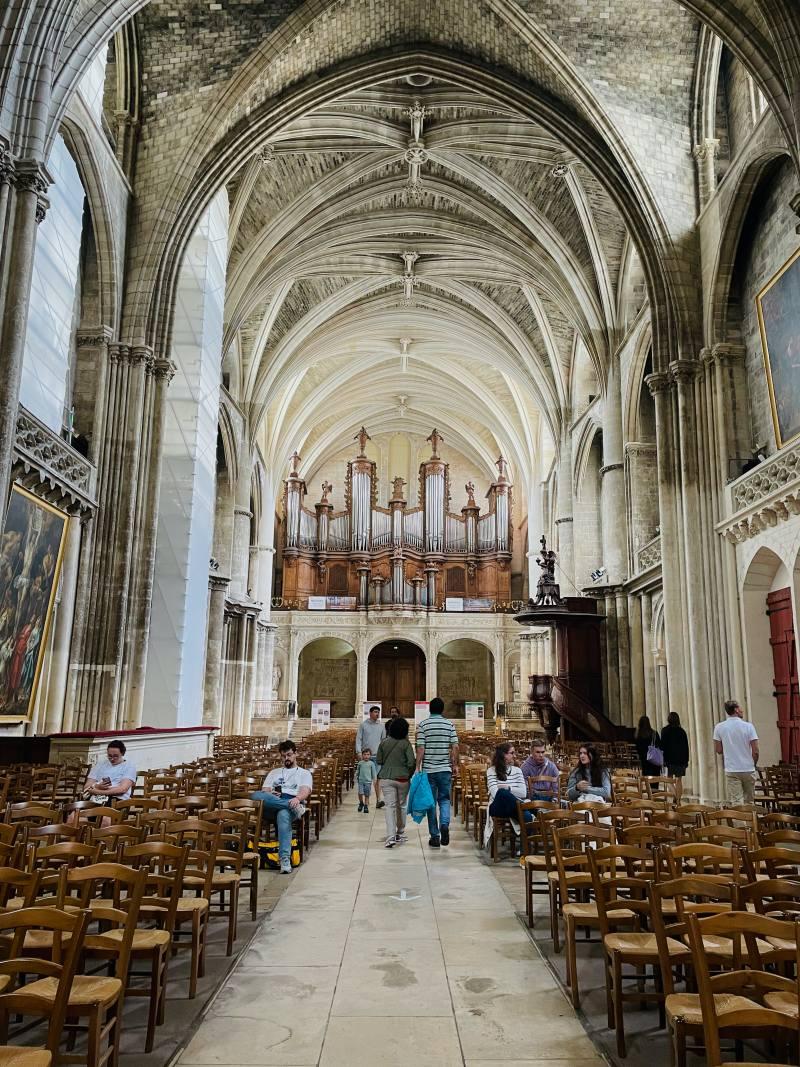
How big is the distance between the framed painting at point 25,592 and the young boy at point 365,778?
14.4 feet

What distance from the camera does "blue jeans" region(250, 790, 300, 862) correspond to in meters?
7.17

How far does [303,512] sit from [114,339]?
20869mm

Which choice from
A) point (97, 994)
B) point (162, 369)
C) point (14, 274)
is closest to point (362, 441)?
point (162, 369)

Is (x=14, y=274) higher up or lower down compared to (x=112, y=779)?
higher up

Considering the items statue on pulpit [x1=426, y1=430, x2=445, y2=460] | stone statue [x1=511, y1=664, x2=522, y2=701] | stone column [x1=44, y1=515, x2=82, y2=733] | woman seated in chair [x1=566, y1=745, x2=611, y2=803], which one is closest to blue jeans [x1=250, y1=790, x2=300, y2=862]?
woman seated in chair [x1=566, y1=745, x2=611, y2=803]

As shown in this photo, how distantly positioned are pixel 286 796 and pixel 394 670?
90.4ft

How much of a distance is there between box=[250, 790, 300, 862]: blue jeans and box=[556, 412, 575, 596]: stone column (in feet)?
57.6

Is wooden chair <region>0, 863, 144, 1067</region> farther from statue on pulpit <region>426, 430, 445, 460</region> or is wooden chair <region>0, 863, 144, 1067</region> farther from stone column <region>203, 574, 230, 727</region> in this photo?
statue on pulpit <region>426, 430, 445, 460</region>

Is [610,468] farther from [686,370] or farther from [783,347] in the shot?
[783,347]

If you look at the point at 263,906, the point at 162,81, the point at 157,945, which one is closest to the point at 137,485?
the point at 162,81

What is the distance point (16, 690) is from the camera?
10266 millimetres

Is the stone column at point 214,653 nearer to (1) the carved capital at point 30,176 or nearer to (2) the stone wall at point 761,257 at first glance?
(2) the stone wall at point 761,257

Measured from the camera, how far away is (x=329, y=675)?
34531mm

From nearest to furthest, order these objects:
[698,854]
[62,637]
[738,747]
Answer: [698,854] → [738,747] → [62,637]
